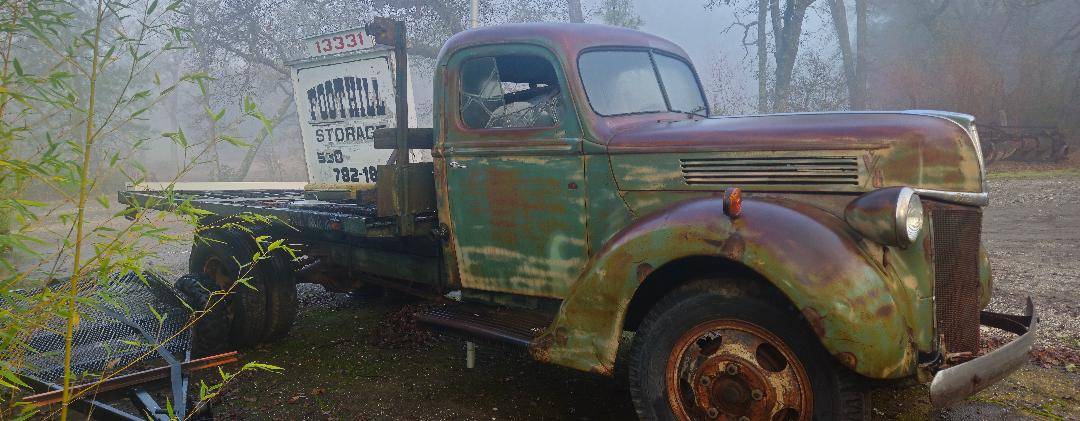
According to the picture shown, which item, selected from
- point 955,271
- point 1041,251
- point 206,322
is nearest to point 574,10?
point 1041,251

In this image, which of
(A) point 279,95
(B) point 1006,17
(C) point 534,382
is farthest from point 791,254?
(A) point 279,95

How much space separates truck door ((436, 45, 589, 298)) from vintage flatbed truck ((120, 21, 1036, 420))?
1 cm

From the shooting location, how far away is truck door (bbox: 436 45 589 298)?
328 centimetres

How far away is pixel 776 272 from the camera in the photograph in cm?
244

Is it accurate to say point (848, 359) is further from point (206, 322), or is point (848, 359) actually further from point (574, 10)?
point (574, 10)

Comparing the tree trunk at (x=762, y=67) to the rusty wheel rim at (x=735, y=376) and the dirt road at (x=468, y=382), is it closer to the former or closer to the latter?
the dirt road at (x=468, y=382)

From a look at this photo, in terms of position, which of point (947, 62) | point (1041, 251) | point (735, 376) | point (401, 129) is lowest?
point (1041, 251)

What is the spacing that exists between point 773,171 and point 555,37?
1.28 m

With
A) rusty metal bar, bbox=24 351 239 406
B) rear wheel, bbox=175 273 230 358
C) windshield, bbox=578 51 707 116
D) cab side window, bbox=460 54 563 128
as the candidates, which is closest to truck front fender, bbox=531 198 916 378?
windshield, bbox=578 51 707 116

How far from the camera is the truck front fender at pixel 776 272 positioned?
2.35 m

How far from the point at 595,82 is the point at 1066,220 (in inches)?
286

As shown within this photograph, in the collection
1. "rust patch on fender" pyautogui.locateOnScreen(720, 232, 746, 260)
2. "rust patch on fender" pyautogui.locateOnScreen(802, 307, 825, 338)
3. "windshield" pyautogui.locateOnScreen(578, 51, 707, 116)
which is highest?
"windshield" pyautogui.locateOnScreen(578, 51, 707, 116)

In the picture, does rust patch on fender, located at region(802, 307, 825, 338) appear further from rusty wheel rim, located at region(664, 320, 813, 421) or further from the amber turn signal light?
the amber turn signal light

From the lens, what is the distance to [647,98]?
3.57m
